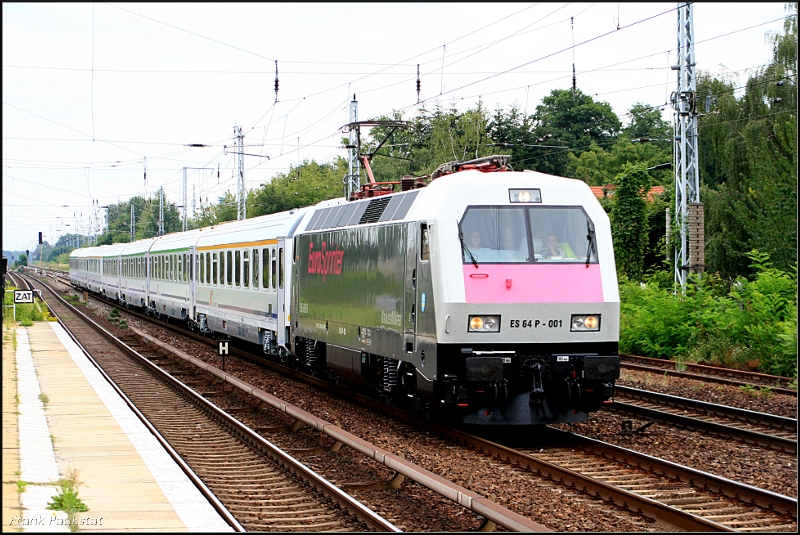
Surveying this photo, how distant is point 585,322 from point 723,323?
10567 millimetres

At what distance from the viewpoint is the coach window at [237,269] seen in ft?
80.7

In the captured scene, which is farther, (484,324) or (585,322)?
(585,322)

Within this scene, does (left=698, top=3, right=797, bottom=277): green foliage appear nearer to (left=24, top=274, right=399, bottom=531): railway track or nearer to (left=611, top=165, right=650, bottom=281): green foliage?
(left=611, top=165, right=650, bottom=281): green foliage

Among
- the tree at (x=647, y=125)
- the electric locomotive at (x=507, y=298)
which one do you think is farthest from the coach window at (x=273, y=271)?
the tree at (x=647, y=125)

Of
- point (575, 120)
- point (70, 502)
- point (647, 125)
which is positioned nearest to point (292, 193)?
point (575, 120)

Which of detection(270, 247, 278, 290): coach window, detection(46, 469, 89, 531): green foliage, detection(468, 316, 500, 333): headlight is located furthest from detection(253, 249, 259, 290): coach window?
detection(46, 469, 89, 531): green foliage

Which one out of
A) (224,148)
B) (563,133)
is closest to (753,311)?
(224,148)

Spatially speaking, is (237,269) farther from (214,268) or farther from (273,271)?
(273,271)

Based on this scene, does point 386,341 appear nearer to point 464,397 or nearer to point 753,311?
point 464,397

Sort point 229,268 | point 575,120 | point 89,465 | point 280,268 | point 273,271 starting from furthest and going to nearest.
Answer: point 575,120 < point 229,268 < point 273,271 < point 280,268 < point 89,465

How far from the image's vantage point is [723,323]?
69.5 feet

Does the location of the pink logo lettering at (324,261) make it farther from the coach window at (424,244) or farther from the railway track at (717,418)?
the railway track at (717,418)

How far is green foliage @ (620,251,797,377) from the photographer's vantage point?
19.5 meters

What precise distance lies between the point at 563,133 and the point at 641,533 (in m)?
67.9
